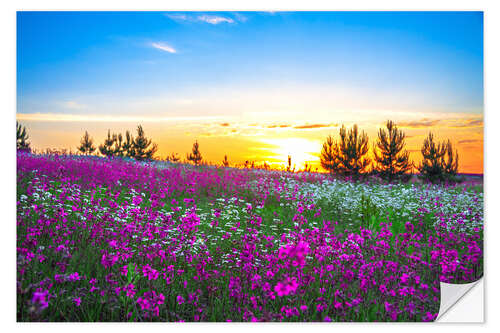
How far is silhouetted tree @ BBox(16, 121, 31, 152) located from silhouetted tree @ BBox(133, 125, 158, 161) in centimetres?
151

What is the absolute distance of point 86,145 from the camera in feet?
17.2

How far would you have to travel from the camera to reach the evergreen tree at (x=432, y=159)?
17.2ft

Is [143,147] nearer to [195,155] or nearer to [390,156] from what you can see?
[195,155]

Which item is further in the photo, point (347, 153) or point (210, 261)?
point (347, 153)

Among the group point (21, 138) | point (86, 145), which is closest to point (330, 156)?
point (86, 145)

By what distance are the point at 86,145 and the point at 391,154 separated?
210 inches

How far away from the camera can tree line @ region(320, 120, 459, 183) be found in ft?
17.4

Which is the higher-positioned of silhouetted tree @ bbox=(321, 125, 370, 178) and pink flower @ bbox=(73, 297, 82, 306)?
silhouetted tree @ bbox=(321, 125, 370, 178)

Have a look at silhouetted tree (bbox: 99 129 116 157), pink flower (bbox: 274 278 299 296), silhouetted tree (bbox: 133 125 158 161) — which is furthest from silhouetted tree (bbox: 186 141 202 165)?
pink flower (bbox: 274 278 299 296)

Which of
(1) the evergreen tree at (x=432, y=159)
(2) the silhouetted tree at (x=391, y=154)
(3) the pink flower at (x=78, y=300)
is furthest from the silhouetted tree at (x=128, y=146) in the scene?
(1) the evergreen tree at (x=432, y=159)

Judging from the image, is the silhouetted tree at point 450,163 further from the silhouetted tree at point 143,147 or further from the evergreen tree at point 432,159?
the silhouetted tree at point 143,147

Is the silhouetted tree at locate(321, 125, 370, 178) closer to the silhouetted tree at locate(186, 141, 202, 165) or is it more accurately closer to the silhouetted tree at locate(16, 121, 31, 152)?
the silhouetted tree at locate(186, 141, 202, 165)
